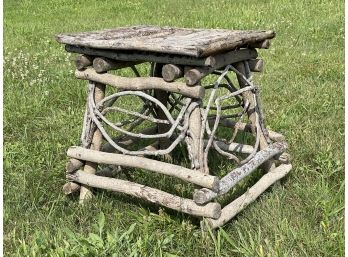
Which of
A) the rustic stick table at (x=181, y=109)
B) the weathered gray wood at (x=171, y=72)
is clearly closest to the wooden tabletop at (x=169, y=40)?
the rustic stick table at (x=181, y=109)

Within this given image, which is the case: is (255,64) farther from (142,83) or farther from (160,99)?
(142,83)

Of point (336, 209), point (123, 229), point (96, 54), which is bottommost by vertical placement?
point (123, 229)

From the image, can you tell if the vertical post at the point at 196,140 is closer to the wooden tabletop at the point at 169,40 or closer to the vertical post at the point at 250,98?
the wooden tabletop at the point at 169,40

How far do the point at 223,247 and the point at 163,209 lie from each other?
1.79 ft

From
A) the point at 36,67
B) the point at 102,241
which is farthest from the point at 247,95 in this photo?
the point at 36,67

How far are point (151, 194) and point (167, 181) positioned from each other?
593mm

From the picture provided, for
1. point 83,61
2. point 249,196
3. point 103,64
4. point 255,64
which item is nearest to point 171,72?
point 103,64

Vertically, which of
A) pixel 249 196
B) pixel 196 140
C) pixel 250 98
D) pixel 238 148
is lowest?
pixel 249 196

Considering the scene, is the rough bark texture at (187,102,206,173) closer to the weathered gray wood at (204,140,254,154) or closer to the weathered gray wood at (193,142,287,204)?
the weathered gray wood at (193,142,287,204)

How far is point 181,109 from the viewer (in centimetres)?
341

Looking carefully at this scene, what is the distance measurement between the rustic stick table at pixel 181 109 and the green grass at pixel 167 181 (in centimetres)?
18

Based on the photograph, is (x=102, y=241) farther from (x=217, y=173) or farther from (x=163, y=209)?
(x=217, y=173)

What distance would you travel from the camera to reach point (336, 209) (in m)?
3.47

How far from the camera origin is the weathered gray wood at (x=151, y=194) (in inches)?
130
